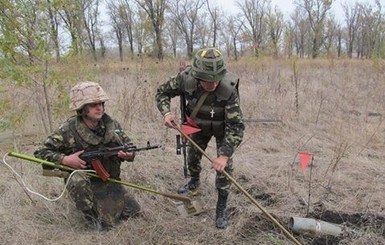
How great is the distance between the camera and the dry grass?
3.00 metres

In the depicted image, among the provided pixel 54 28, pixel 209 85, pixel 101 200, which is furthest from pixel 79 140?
pixel 54 28

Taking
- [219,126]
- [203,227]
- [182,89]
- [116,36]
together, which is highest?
[116,36]

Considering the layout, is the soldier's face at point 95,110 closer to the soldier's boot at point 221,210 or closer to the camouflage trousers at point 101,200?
the camouflage trousers at point 101,200

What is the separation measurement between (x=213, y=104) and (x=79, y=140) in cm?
111

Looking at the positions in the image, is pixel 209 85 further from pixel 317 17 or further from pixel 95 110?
pixel 317 17

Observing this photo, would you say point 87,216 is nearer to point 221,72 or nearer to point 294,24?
point 221,72

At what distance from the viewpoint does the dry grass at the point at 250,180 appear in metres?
3.00

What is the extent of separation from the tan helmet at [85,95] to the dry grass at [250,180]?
1.00 meters

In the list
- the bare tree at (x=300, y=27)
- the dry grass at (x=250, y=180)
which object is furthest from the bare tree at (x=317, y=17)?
the dry grass at (x=250, y=180)

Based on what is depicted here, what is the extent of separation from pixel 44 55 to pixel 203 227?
2.72 m

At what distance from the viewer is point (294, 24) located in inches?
2046

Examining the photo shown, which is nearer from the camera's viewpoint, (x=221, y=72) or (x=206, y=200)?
(x=221, y=72)

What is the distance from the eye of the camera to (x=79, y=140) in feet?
9.71

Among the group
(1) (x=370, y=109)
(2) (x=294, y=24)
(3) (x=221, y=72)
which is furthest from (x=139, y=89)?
(2) (x=294, y=24)
